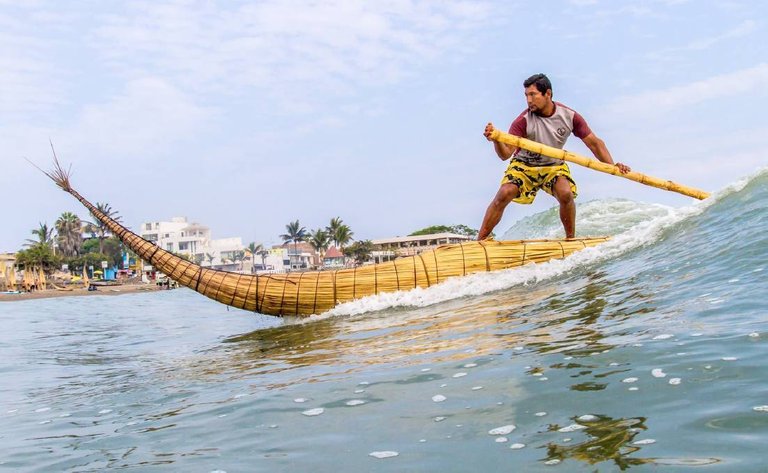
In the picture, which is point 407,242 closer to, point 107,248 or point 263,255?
point 263,255

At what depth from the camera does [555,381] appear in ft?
9.85

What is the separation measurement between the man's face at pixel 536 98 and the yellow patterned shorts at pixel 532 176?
658 mm

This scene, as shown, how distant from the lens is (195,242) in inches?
4141

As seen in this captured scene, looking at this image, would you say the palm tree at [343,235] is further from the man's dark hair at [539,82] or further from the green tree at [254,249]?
the man's dark hair at [539,82]

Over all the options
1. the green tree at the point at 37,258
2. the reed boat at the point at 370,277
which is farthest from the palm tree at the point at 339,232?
the reed boat at the point at 370,277

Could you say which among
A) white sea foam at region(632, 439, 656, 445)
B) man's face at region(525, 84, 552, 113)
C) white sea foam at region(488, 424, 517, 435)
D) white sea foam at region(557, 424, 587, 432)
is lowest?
white sea foam at region(488, 424, 517, 435)

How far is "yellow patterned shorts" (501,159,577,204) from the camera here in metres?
7.45

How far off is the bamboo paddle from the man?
5.7 inches

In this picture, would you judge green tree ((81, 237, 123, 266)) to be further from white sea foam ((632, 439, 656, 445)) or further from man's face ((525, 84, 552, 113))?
white sea foam ((632, 439, 656, 445))

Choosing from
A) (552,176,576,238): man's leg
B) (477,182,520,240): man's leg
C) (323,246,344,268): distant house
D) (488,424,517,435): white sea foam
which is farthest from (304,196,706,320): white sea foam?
(323,246,344,268): distant house

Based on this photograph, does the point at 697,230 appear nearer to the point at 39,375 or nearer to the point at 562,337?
the point at 562,337

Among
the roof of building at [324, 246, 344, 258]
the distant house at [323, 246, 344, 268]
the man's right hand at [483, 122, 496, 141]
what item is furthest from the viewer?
the roof of building at [324, 246, 344, 258]

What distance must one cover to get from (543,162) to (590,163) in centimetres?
51

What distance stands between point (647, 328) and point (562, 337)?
19.0 inches
